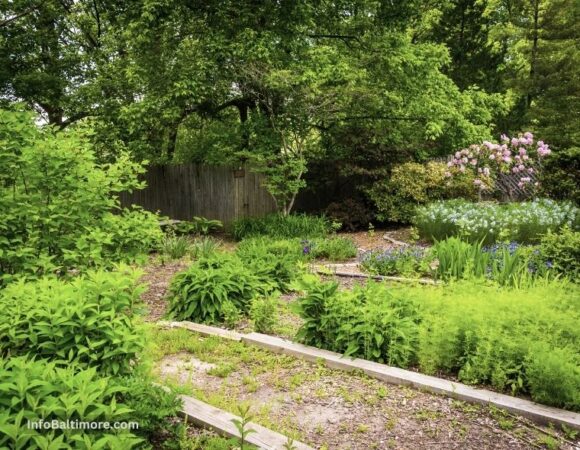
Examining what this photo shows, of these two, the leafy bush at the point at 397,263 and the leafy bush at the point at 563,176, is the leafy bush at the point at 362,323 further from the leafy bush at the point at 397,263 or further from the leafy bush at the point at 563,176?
the leafy bush at the point at 563,176

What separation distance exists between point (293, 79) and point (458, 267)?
19.3 feet

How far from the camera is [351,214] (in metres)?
12.6

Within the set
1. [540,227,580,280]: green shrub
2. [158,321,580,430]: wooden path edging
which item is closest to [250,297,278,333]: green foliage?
[158,321,580,430]: wooden path edging

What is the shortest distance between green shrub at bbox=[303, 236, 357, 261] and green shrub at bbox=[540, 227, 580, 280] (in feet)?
10.3

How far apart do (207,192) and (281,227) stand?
3693mm

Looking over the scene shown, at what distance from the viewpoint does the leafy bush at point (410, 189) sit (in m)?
12.4

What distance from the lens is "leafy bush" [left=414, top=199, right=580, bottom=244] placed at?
28.7ft

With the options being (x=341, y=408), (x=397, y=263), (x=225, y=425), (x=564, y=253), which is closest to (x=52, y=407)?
(x=225, y=425)

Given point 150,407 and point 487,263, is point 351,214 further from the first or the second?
point 150,407

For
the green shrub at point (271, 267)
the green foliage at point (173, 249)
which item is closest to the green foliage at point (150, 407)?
the green shrub at point (271, 267)

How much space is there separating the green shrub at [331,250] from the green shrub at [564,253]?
123 inches

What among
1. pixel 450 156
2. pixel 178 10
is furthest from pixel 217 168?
pixel 450 156

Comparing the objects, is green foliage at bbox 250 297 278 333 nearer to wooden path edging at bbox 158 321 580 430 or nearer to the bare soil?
wooden path edging at bbox 158 321 580 430

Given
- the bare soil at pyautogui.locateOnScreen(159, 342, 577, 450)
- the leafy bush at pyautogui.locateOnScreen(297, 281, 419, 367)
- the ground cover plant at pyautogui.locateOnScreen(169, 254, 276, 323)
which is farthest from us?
the ground cover plant at pyautogui.locateOnScreen(169, 254, 276, 323)
